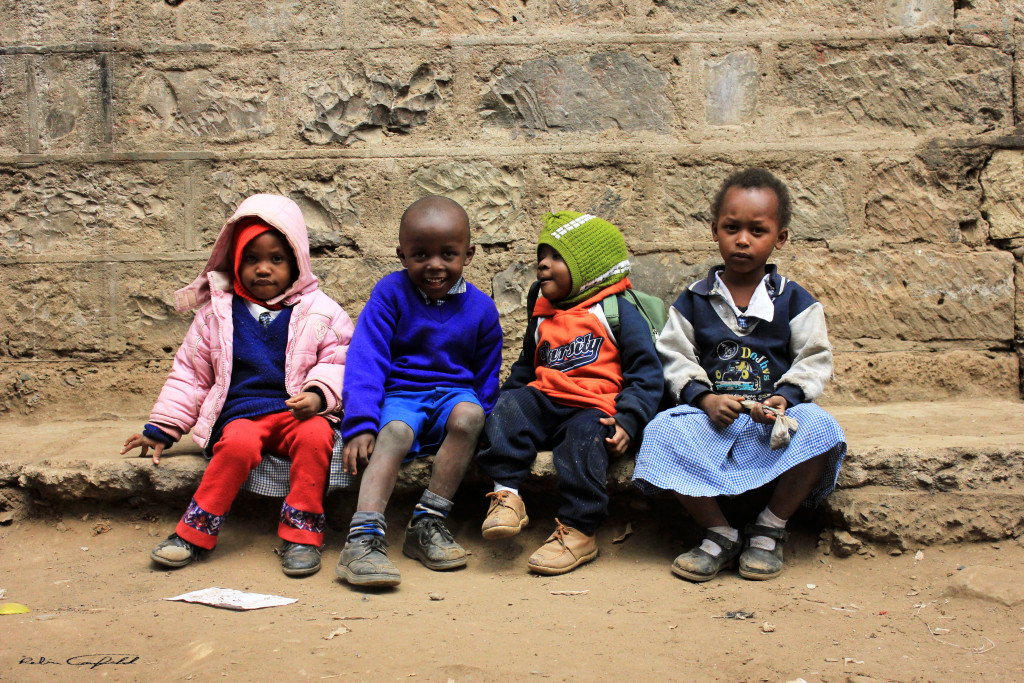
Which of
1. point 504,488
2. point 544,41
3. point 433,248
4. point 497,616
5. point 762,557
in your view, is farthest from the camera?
point 544,41

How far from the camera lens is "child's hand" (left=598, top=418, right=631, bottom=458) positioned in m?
2.64

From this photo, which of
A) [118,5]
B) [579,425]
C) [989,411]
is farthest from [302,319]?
[989,411]

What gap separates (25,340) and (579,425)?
252cm

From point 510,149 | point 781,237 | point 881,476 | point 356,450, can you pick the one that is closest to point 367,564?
point 356,450

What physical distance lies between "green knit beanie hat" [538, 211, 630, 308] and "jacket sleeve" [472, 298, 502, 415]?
0.85 feet

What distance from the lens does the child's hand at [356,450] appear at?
2621mm

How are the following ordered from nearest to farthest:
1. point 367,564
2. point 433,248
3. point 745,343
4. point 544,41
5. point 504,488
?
point 367,564
point 504,488
point 745,343
point 433,248
point 544,41

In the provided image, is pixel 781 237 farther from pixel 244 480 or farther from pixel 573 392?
pixel 244 480

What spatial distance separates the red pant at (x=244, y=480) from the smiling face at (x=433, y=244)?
2.07 feet

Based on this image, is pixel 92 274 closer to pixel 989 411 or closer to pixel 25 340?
pixel 25 340

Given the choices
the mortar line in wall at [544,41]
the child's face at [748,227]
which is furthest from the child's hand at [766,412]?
the mortar line in wall at [544,41]

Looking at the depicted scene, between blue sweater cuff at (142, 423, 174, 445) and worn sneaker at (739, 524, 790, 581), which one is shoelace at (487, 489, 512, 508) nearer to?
worn sneaker at (739, 524, 790, 581)

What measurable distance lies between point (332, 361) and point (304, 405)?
0.88ft

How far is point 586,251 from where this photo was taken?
9.64ft
